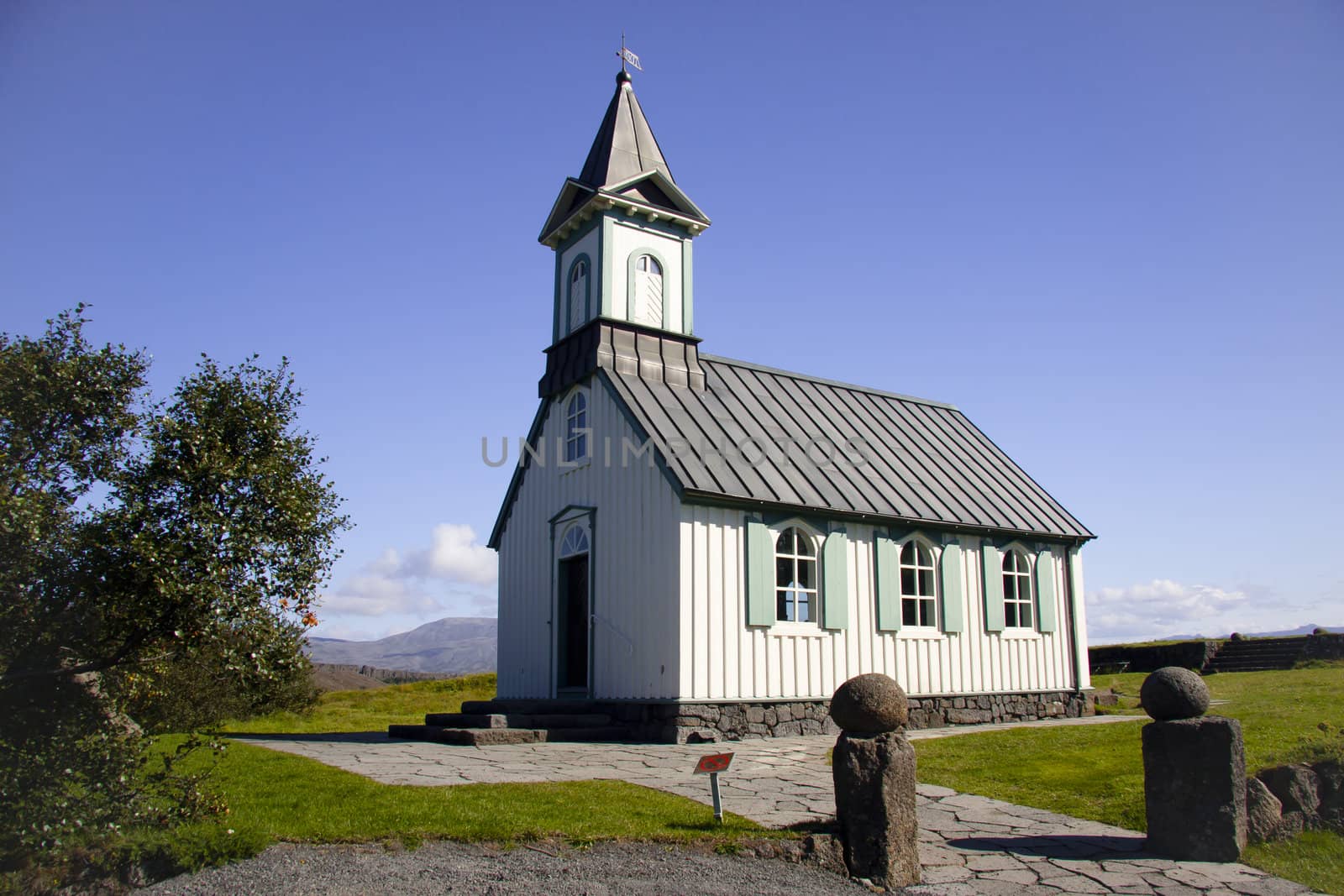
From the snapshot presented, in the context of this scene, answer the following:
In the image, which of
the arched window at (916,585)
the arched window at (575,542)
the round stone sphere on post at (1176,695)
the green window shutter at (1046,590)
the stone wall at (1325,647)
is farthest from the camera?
the stone wall at (1325,647)

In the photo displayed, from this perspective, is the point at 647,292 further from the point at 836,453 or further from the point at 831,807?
the point at 831,807

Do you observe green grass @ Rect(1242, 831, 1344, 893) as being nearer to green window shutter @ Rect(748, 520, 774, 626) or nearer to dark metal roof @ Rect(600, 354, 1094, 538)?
green window shutter @ Rect(748, 520, 774, 626)

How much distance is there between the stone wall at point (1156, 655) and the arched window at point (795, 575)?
11410 millimetres

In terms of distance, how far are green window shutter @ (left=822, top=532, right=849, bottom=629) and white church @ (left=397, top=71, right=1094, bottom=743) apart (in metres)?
0.04

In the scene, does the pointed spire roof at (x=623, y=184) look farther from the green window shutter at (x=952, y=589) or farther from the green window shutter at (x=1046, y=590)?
the green window shutter at (x=1046, y=590)

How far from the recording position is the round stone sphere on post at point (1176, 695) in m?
7.83

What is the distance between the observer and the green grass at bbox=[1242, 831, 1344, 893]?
7.29m

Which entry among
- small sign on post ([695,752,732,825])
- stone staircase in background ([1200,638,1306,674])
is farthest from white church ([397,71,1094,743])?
stone staircase in background ([1200,638,1306,674])

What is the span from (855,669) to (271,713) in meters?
10.7

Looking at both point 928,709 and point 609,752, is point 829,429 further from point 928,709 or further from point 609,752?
point 609,752


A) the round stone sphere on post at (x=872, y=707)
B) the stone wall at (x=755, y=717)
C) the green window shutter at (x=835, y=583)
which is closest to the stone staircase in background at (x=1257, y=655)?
the stone wall at (x=755, y=717)

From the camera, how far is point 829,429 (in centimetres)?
1927

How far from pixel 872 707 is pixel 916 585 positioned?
10.5m

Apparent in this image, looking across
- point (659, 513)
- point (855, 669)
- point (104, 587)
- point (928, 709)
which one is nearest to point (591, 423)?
point (659, 513)
